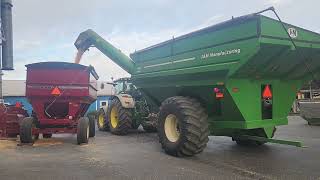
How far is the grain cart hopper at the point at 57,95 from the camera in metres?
10.3

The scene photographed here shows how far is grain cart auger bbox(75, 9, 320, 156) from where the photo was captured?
666 centimetres

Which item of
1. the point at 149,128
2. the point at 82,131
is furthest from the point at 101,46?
the point at 82,131

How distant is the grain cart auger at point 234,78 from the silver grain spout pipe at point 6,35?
6.60m

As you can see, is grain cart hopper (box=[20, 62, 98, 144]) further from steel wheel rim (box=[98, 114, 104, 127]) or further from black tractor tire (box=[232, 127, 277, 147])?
black tractor tire (box=[232, 127, 277, 147])

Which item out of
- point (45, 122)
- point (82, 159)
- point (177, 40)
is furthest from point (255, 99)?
point (45, 122)

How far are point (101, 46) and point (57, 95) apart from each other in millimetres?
2764

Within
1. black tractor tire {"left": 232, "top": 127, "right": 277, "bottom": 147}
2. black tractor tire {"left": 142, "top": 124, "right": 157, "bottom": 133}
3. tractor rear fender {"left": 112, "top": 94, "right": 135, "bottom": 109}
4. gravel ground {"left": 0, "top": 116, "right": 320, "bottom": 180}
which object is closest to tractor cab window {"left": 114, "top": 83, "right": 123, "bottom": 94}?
tractor rear fender {"left": 112, "top": 94, "right": 135, "bottom": 109}

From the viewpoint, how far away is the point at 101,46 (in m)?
12.5

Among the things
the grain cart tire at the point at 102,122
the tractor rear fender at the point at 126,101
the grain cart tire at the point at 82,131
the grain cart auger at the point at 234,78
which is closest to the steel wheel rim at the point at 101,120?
the grain cart tire at the point at 102,122

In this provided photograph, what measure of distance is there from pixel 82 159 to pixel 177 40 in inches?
128

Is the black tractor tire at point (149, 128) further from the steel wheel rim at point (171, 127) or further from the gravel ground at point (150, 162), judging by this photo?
the steel wheel rim at point (171, 127)

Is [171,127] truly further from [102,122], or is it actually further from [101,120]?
[101,120]

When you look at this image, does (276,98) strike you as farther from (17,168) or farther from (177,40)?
(17,168)

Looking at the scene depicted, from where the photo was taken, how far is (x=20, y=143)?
1006 cm
